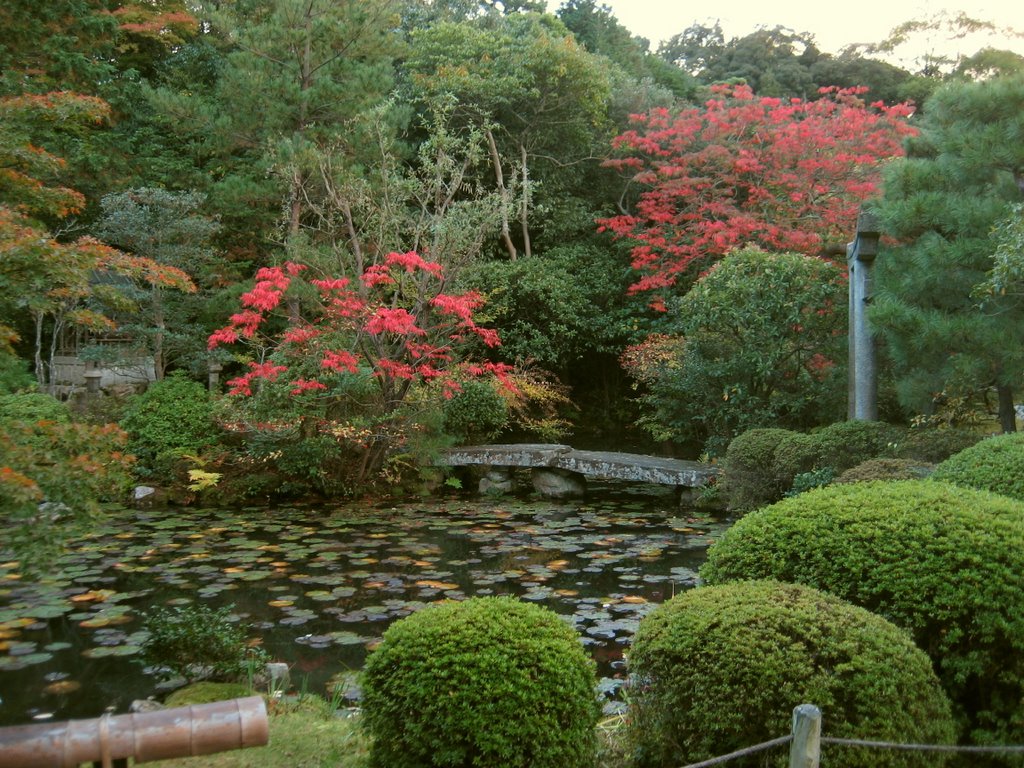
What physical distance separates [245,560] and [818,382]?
650 cm

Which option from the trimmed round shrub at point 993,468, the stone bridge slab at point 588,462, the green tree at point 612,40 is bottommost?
the stone bridge slab at point 588,462

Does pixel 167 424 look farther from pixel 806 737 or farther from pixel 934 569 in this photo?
pixel 806 737

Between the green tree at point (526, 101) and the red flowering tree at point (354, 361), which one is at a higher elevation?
the green tree at point (526, 101)

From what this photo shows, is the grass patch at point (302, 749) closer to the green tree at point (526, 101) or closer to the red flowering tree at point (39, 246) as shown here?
the red flowering tree at point (39, 246)

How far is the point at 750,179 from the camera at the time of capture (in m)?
13.7

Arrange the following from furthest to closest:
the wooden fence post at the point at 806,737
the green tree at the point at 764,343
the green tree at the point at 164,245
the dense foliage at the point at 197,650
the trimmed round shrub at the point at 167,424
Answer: the green tree at the point at 164,245
the trimmed round shrub at the point at 167,424
the green tree at the point at 764,343
the dense foliage at the point at 197,650
the wooden fence post at the point at 806,737

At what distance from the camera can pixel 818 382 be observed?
988cm

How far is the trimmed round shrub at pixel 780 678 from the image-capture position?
8.43 feet

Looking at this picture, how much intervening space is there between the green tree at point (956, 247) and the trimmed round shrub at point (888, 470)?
3.09ft

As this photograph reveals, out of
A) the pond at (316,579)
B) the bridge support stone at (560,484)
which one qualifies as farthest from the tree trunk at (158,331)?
the bridge support stone at (560,484)

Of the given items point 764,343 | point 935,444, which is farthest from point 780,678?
point 764,343

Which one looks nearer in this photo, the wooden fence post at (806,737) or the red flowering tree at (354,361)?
the wooden fence post at (806,737)

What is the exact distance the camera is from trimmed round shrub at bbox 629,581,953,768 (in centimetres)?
257

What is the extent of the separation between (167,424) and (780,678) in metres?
9.28
